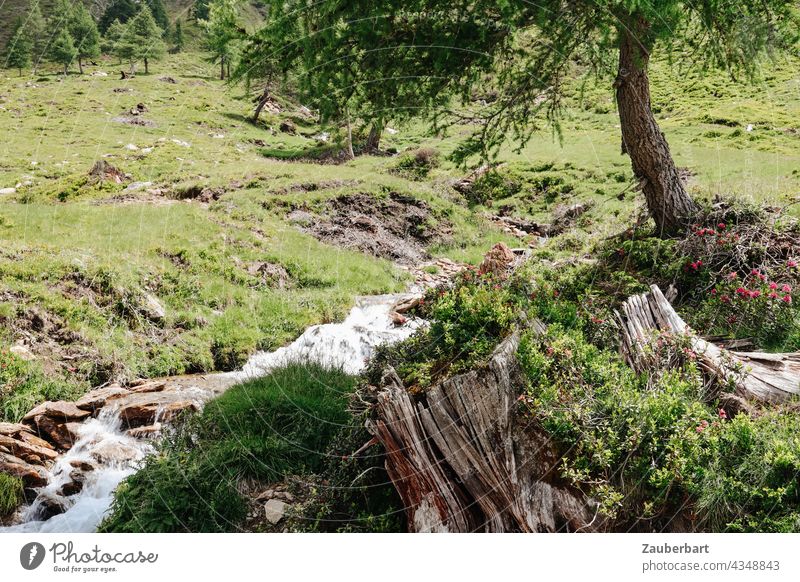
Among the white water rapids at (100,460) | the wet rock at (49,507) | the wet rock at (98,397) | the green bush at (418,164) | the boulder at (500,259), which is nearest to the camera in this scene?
the white water rapids at (100,460)

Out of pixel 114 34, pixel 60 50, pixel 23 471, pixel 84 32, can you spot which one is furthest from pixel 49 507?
pixel 60 50

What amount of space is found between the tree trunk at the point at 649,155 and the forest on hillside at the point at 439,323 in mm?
45

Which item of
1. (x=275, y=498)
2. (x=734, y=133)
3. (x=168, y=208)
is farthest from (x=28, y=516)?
(x=734, y=133)

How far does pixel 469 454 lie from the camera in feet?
15.4

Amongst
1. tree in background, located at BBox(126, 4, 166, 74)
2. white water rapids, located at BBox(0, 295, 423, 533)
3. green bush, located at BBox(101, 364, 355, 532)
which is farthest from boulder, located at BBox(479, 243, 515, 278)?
tree in background, located at BBox(126, 4, 166, 74)

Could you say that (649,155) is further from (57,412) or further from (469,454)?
(57,412)

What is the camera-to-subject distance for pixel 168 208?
18.7m

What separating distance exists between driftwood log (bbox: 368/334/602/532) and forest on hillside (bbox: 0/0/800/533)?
2cm

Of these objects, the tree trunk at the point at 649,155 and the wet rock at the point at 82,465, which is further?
the tree trunk at the point at 649,155

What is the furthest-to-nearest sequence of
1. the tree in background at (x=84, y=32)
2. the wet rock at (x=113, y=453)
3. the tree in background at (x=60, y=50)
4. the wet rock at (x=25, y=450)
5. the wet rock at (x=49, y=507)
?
the tree in background at (x=60, y=50) < the tree in background at (x=84, y=32) < the wet rock at (x=113, y=453) < the wet rock at (x=25, y=450) < the wet rock at (x=49, y=507)

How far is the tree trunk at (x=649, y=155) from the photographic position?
8890mm

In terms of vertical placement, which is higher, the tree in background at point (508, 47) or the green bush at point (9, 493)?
the tree in background at point (508, 47)

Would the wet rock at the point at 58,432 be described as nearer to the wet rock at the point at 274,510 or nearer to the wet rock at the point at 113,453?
the wet rock at the point at 113,453

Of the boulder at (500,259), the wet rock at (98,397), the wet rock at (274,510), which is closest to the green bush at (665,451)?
the wet rock at (274,510)
